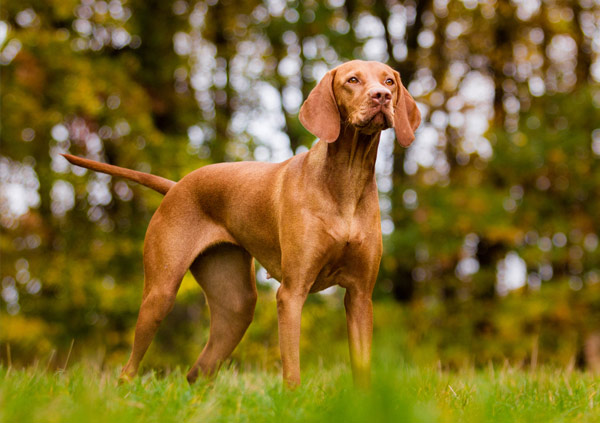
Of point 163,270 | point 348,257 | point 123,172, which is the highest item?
point 123,172

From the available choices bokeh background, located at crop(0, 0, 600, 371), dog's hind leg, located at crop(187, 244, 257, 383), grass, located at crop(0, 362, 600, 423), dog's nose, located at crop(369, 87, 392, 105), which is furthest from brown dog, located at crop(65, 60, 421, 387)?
bokeh background, located at crop(0, 0, 600, 371)

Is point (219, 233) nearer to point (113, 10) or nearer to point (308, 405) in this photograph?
point (308, 405)

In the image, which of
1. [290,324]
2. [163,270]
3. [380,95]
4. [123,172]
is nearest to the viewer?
[380,95]

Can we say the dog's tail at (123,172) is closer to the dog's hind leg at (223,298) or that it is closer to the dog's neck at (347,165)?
the dog's hind leg at (223,298)

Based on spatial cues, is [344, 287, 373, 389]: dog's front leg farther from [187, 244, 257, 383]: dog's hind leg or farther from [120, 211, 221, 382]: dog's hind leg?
[120, 211, 221, 382]: dog's hind leg

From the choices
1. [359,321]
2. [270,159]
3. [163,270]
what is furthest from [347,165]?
[270,159]

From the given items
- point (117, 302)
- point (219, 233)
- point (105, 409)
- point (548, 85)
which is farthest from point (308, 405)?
point (548, 85)

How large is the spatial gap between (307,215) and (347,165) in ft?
1.16

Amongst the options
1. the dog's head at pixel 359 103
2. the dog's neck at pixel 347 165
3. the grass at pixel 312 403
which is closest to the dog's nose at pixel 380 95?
A: the dog's head at pixel 359 103

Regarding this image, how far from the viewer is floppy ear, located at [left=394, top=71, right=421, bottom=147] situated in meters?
3.52

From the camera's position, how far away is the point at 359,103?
129 inches

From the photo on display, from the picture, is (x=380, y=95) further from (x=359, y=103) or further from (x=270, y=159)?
(x=270, y=159)

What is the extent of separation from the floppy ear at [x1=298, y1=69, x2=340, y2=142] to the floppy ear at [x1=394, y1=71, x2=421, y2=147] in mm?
346

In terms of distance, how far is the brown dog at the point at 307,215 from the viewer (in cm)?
334
